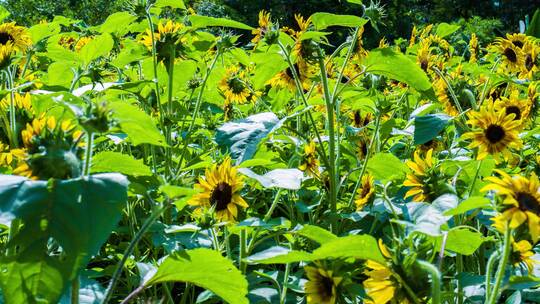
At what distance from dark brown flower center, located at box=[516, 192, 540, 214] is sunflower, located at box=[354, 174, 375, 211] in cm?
75

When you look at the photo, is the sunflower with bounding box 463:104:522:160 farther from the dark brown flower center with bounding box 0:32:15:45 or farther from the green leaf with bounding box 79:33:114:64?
the dark brown flower center with bounding box 0:32:15:45

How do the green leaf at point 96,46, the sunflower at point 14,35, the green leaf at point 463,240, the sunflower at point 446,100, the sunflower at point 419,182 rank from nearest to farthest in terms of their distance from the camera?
the green leaf at point 463,240, the sunflower at point 419,182, the green leaf at point 96,46, the sunflower at point 14,35, the sunflower at point 446,100

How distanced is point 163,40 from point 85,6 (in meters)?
8.22

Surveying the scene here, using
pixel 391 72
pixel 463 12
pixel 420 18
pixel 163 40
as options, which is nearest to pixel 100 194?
pixel 163 40

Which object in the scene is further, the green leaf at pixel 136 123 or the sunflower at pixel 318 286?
the sunflower at pixel 318 286

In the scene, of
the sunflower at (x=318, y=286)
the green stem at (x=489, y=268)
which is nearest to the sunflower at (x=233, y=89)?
the sunflower at (x=318, y=286)

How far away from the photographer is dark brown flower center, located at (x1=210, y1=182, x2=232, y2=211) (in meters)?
1.49

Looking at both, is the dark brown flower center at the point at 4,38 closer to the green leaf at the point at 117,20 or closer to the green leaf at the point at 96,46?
the green leaf at the point at 117,20

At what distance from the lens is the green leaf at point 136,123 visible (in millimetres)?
1023

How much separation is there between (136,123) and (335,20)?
2.66ft

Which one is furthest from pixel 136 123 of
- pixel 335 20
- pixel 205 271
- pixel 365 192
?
pixel 365 192

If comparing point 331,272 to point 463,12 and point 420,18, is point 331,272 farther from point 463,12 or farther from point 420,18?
point 463,12

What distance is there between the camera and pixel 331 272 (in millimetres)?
1196

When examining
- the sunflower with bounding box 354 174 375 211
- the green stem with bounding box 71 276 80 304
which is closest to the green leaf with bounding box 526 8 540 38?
the sunflower with bounding box 354 174 375 211
